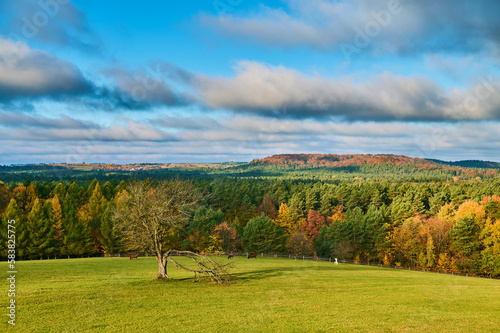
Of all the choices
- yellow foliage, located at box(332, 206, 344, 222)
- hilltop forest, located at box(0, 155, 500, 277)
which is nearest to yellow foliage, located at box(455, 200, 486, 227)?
hilltop forest, located at box(0, 155, 500, 277)

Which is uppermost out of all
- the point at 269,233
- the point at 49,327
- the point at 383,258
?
the point at 49,327

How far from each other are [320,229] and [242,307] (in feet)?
209

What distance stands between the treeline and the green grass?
32.3 metres

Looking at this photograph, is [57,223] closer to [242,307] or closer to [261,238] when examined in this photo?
[261,238]

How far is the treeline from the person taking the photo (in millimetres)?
62938

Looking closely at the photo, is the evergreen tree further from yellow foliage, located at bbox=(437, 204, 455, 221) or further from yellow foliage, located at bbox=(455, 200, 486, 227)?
yellow foliage, located at bbox=(455, 200, 486, 227)

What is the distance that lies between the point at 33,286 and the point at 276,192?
296ft

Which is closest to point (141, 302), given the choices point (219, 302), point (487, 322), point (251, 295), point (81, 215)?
point (219, 302)

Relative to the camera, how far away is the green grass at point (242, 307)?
16094 mm

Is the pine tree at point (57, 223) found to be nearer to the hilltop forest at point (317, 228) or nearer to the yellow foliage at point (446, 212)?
the hilltop forest at point (317, 228)

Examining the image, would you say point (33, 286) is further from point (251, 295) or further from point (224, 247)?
point (224, 247)

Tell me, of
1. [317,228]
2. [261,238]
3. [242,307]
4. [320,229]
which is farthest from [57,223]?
[317,228]

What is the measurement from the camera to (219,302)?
2084 cm

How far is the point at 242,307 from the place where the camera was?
1967 cm
